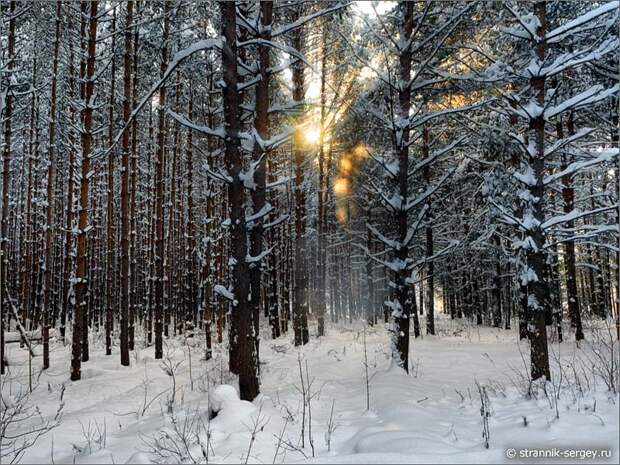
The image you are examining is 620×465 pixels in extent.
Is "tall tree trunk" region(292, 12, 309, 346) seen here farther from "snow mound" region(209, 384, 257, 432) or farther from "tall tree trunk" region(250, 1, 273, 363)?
"snow mound" region(209, 384, 257, 432)

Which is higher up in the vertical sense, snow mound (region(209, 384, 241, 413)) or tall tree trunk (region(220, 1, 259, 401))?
tall tree trunk (region(220, 1, 259, 401))

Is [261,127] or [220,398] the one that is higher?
[261,127]

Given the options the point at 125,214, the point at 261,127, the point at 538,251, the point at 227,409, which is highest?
the point at 261,127

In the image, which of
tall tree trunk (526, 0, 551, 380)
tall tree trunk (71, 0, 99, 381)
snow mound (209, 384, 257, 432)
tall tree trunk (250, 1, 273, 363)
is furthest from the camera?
tall tree trunk (71, 0, 99, 381)

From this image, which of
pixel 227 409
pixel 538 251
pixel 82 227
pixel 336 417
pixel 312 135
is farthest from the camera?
pixel 312 135

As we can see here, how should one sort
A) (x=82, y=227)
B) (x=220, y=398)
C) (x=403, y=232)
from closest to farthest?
(x=220, y=398)
(x=403, y=232)
(x=82, y=227)

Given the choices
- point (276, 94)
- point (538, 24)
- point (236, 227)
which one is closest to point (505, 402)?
point (236, 227)

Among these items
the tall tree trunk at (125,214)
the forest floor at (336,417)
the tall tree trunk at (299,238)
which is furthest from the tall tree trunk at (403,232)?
the tall tree trunk at (125,214)

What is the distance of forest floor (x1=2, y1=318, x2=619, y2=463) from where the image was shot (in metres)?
3.60

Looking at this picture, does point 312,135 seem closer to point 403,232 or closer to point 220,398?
point 403,232

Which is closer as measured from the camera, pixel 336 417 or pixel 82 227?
pixel 336 417

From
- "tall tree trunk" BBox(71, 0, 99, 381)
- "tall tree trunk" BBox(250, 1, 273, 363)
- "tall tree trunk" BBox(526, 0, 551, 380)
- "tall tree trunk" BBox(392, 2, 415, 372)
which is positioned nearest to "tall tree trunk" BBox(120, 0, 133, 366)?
"tall tree trunk" BBox(71, 0, 99, 381)

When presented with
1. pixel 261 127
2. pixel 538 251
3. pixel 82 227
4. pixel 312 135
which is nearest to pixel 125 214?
pixel 82 227

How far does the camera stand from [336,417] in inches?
205
